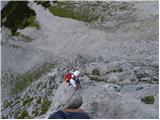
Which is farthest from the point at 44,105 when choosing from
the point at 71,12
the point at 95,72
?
the point at 71,12

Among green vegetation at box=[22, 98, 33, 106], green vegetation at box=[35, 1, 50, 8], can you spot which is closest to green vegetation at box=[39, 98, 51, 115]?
green vegetation at box=[22, 98, 33, 106]

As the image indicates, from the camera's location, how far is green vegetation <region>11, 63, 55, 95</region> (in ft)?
191

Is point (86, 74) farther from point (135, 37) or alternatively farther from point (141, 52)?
point (135, 37)

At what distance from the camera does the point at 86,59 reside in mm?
56344

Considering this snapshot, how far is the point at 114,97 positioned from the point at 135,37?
24.6 metres

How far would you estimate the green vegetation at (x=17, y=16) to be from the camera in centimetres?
7444

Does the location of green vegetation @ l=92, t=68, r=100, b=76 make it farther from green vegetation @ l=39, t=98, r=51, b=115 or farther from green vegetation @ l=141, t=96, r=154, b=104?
green vegetation @ l=141, t=96, r=154, b=104

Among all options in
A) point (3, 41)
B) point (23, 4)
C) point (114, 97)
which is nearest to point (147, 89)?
point (114, 97)

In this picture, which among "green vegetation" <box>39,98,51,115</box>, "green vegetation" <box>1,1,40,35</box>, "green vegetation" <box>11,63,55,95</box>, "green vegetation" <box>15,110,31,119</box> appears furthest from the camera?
"green vegetation" <box>1,1,40,35</box>

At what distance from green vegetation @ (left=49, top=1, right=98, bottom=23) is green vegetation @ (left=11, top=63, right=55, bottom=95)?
13160 millimetres

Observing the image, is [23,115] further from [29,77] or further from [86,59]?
[29,77]

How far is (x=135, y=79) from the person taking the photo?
42156mm

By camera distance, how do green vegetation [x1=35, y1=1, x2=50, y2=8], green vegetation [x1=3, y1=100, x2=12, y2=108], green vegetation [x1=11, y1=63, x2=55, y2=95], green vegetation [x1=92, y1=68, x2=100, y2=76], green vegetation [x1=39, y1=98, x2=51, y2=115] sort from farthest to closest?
green vegetation [x1=35, y1=1, x2=50, y2=8] → green vegetation [x1=11, y1=63, x2=55, y2=95] → green vegetation [x1=3, y1=100, x2=12, y2=108] → green vegetation [x1=92, y1=68, x2=100, y2=76] → green vegetation [x1=39, y1=98, x2=51, y2=115]

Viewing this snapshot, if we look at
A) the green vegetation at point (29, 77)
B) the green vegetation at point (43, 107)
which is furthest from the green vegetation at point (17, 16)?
the green vegetation at point (43, 107)
